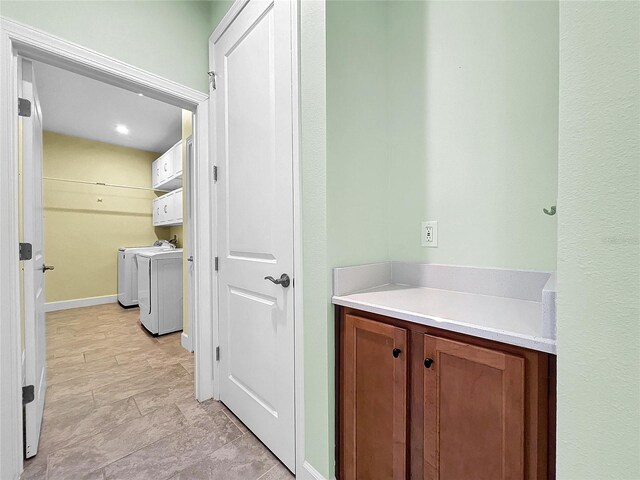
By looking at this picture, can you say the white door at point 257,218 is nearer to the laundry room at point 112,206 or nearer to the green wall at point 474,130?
the green wall at point 474,130

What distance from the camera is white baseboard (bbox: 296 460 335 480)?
1.16 meters

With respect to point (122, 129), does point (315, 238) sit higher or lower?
lower

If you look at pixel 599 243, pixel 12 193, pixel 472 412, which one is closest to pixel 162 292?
pixel 12 193

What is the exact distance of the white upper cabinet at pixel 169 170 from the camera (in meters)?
3.87

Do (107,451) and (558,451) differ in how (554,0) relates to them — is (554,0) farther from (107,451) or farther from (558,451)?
(107,451)

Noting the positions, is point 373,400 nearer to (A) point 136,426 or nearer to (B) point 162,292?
(A) point 136,426

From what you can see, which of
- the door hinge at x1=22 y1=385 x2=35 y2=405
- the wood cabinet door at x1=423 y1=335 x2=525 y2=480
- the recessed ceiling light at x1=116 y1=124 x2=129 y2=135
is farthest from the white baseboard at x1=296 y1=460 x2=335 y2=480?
the recessed ceiling light at x1=116 y1=124 x2=129 y2=135

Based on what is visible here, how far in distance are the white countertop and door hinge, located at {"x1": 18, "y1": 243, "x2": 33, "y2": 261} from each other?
1.50m

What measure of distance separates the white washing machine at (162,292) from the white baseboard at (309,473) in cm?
258

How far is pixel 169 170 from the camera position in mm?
4133

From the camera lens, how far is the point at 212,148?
73.0 inches

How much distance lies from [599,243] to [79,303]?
5.98 m

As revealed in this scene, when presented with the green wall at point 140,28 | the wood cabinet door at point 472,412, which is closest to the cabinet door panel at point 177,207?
the green wall at point 140,28

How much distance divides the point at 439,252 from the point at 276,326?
0.84 metres
